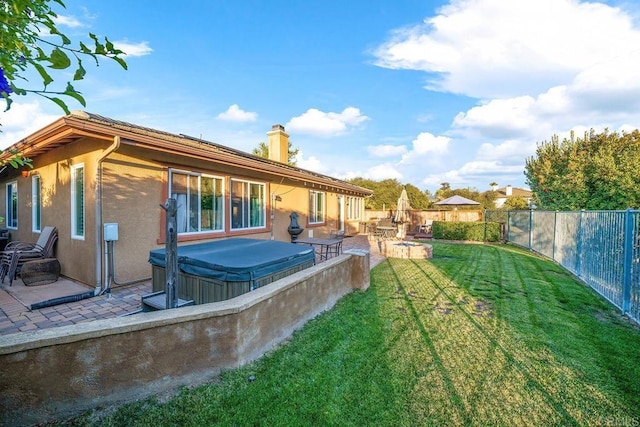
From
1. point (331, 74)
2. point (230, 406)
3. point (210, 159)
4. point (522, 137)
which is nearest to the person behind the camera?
point (230, 406)

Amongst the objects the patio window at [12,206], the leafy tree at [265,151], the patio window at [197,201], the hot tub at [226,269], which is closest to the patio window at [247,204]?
the patio window at [197,201]

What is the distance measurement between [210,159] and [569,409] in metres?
7.05

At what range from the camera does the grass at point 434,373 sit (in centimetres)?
240

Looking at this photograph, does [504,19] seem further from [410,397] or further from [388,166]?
[388,166]

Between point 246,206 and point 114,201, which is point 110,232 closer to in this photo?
point 114,201

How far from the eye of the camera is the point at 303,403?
2.53 meters

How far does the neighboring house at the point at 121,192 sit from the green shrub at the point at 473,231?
989 cm

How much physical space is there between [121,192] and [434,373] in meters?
6.10

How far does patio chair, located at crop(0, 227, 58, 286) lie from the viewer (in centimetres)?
580

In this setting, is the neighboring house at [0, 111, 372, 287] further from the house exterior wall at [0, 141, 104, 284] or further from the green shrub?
the green shrub

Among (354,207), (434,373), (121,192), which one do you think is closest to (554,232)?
(434,373)

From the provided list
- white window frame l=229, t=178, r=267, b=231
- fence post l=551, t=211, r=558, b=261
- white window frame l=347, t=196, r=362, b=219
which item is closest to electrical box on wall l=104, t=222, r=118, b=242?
white window frame l=229, t=178, r=267, b=231

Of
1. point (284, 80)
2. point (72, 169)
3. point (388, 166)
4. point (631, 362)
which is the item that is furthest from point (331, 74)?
point (388, 166)

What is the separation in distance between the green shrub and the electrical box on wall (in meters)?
14.2
